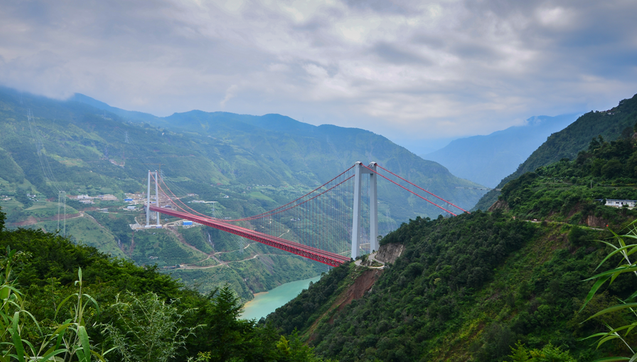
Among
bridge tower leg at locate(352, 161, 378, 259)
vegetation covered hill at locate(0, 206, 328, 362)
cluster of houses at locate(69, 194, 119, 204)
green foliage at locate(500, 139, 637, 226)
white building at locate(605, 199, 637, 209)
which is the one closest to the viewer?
vegetation covered hill at locate(0, 206, 328, 362)

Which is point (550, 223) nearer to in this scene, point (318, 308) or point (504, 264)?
point (504, 264)

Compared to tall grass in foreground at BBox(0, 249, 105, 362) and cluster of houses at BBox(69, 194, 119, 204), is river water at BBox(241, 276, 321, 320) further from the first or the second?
cluster of houses at BBox(69, 194, 119, 204)

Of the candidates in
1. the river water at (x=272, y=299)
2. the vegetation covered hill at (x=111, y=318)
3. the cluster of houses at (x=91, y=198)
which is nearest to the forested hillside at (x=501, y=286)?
the vegetation covered hill at (x=111, y=318)

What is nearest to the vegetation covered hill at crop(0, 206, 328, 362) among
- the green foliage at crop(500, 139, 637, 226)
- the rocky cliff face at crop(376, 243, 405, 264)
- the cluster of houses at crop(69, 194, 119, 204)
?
the green foliage at crop(500, 139, 637, 226)

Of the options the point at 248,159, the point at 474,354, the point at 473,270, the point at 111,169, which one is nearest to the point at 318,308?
the point at 473,270

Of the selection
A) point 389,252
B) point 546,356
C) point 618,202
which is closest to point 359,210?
point 389,252

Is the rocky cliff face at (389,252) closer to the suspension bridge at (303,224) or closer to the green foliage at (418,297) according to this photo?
the green foliage at (418,297)
